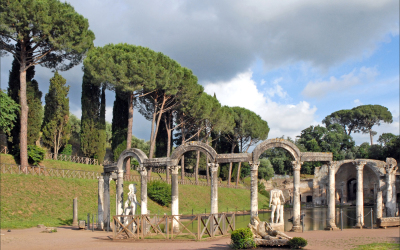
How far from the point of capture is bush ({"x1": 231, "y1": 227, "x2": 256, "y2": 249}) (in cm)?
1105

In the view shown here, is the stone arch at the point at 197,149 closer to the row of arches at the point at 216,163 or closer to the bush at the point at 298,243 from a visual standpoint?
the row of arches at the point at 216,163

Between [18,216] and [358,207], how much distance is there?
1859cm

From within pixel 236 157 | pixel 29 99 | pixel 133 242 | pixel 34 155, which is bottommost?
pixel 133 242

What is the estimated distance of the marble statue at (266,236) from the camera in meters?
11.1

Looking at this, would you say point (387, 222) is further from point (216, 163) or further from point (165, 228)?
point (165, 228)

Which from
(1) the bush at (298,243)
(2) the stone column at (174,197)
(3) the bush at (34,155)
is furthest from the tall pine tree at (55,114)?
(1) the bush at (298,243)

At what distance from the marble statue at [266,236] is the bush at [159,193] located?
60.9 ft

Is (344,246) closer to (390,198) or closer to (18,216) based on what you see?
(390,198)

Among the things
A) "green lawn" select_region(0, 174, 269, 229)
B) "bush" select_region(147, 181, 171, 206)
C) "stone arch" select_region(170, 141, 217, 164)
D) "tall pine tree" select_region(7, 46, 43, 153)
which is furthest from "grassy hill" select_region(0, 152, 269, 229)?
"stone arch" select_region(170, 141, 217, 164)

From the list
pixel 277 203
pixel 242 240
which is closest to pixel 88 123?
pixel 277 203

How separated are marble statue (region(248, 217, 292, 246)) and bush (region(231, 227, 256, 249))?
245 millimetres

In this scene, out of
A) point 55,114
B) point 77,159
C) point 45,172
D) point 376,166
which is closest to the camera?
point 45,172

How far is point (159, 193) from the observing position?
2994cm

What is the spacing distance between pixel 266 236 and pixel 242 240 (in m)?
0.89
